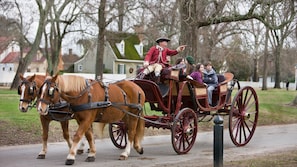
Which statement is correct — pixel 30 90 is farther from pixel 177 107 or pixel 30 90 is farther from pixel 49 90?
pixel 177 107

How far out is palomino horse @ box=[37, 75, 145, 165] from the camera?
10.4 m

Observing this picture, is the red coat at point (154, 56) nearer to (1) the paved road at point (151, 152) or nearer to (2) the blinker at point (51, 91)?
(1) the paved road at point (151, 152)

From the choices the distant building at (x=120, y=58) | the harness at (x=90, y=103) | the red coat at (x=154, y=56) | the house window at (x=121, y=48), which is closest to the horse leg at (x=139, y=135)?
the harness at (x=90, y=103)

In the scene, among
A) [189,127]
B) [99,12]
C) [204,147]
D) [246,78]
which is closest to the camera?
[189,127]

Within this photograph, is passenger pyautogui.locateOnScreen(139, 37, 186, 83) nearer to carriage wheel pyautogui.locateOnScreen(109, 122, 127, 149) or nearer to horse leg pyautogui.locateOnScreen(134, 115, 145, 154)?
horse leg pyautogui.locateOnScreen(134, 115, 145, 154)

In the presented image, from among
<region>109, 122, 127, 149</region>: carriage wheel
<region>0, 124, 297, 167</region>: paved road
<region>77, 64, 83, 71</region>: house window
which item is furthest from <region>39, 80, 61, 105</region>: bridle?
<region>77, 64, 83, 71</region>: house window

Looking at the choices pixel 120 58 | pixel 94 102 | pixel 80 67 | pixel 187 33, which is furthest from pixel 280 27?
pixel 80 67

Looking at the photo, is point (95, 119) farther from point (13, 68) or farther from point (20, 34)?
point (13, 68)

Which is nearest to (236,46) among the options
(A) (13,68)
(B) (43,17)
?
(B) (43,17)

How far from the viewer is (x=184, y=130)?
12617 millimetres

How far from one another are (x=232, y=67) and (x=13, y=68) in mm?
46259

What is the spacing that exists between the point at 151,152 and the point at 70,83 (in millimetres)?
3275

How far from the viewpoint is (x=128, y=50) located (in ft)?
231

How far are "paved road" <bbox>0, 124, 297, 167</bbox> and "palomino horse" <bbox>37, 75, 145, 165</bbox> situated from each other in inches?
17.5
